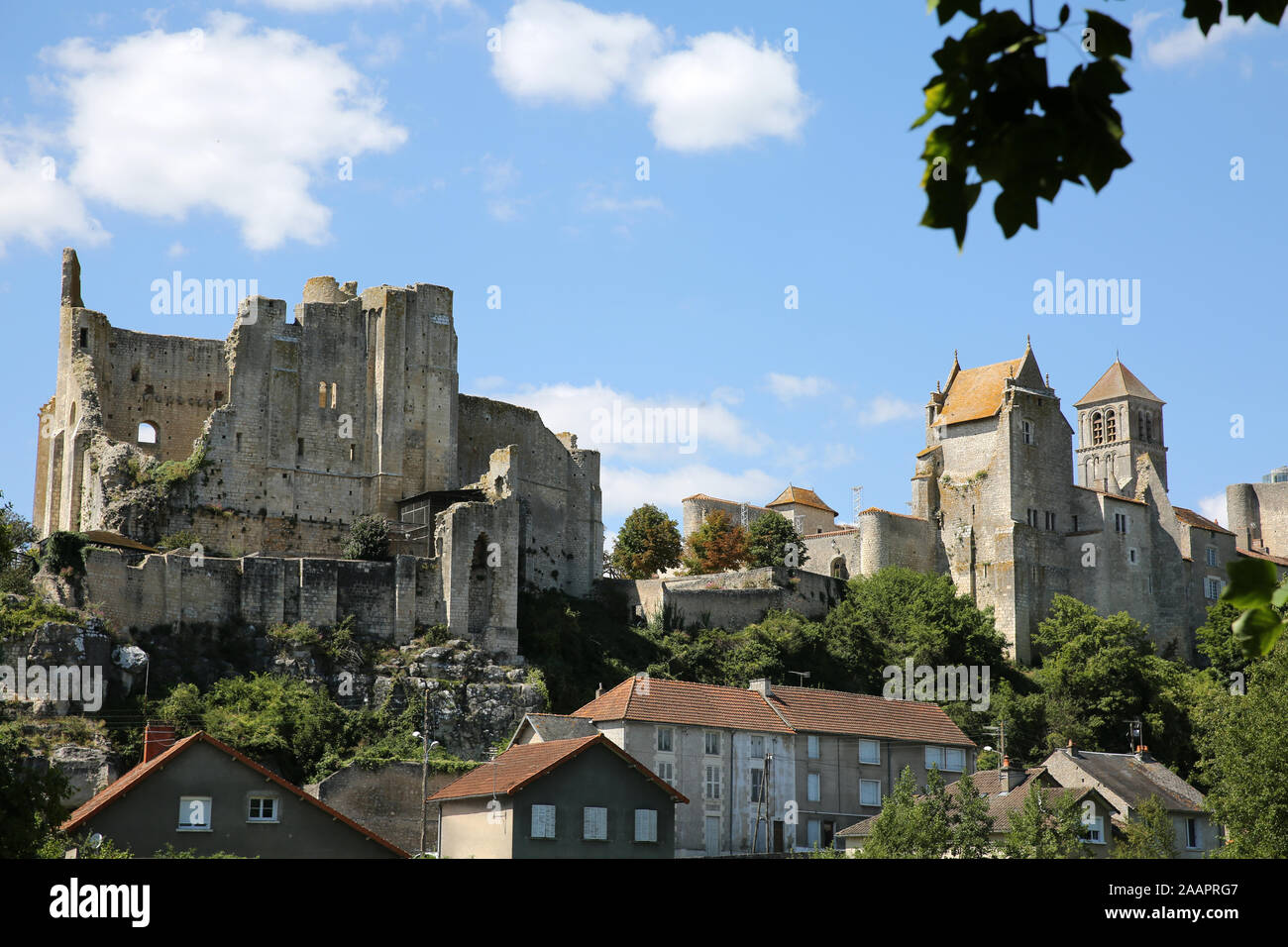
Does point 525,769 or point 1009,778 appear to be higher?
point 525,769

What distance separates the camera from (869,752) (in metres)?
45.1

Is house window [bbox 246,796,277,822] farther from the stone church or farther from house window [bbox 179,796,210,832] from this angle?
the stone church

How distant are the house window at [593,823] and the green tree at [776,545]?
109 ft

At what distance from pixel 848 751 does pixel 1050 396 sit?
31.4 metres

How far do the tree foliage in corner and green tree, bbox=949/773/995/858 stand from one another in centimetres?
3024

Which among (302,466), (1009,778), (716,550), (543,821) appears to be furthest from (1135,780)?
(716,550)

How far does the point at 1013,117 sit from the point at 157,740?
29.2 metres

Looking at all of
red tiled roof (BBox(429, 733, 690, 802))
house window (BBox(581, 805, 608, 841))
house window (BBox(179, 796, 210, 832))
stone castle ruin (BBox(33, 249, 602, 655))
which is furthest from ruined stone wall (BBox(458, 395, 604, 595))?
→ house window (BBox(179, 796, 210, 832))

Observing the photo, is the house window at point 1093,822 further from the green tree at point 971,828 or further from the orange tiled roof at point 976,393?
the orange tiled roof at point 976,393

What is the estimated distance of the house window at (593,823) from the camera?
33.7m

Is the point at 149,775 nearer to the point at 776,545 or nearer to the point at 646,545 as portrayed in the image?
the point at 776,545

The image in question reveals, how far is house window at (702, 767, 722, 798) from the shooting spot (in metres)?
41.6

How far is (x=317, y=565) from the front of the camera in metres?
46.6
